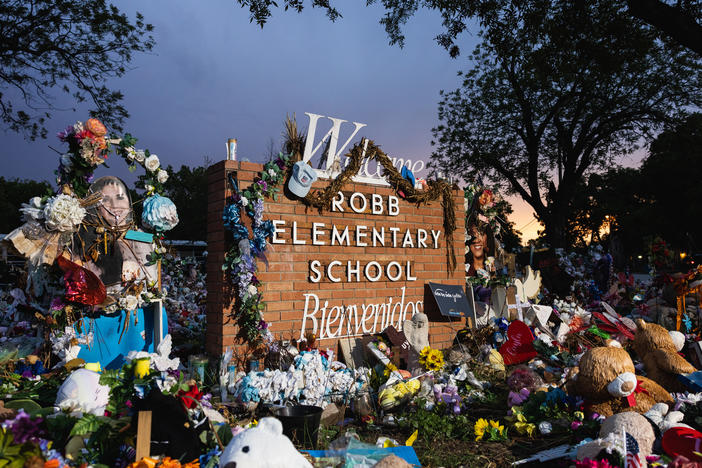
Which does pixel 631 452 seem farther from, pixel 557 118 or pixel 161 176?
pixel 557 118

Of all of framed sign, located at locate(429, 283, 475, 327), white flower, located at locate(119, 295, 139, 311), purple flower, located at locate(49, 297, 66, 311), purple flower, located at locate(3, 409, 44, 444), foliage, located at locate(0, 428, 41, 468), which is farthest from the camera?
framed sign, located at locate(429, 283, 475, 327)

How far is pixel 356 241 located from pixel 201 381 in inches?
96.5

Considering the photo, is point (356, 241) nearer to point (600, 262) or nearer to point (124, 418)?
point (124, 418)

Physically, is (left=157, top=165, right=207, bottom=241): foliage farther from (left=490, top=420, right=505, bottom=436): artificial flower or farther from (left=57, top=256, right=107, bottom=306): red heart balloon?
(left=490, top=420, right=505, bottom=436): artificial flower

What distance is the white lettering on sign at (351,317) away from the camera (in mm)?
5309

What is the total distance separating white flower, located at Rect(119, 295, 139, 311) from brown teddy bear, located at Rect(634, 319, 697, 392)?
5.17 m

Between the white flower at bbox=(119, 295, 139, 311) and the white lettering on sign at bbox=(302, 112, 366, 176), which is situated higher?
the white lettering on sign at bbox=(302, 112, 366, 176)

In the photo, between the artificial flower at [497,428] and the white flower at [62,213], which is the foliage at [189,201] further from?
the artificial flower at [497,428]

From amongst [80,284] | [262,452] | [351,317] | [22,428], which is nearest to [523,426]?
[351,317]

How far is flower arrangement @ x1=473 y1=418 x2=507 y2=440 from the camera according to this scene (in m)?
3.80

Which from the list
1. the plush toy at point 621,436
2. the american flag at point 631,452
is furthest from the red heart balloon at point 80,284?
the american flag at point 631,452

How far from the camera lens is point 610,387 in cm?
359

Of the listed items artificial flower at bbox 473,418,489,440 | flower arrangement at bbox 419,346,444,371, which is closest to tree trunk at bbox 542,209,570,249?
flower arrangement at bbox 419,346,444,371

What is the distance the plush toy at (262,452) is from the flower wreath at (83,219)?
9.17 ft
